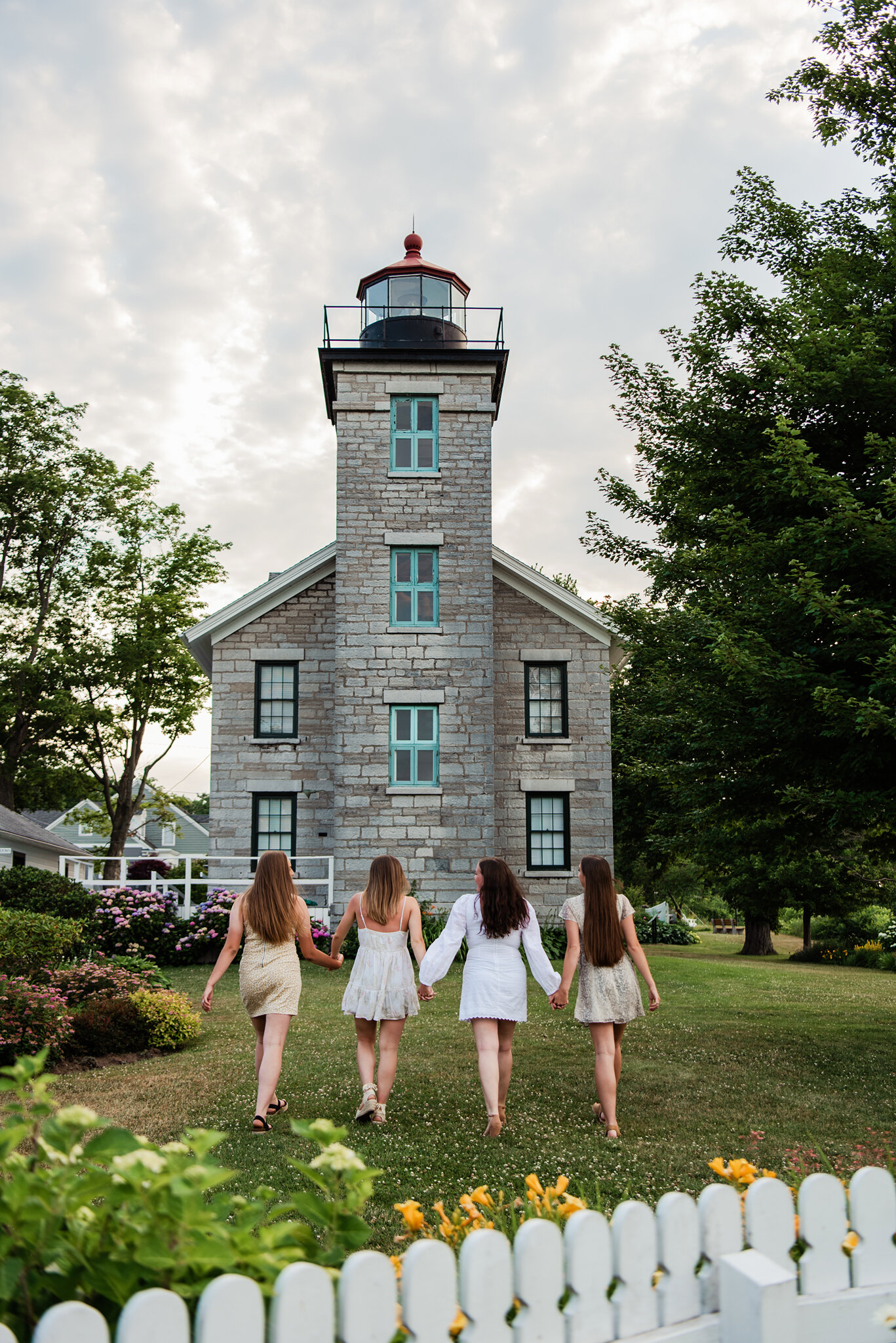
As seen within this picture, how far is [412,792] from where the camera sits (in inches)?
792

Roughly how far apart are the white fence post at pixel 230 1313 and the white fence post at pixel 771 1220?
4.91 feet

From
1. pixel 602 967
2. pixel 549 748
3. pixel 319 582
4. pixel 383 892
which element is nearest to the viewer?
pixel 602 967

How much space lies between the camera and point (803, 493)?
8.26 metres

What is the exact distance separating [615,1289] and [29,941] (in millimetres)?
9675

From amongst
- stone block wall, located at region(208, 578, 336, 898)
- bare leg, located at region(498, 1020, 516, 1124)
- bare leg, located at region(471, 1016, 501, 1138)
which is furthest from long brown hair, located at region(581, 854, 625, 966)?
stone block wall, located at region(208, 578, 336, 898)

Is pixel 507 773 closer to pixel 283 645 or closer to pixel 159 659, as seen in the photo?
pixel 283 645

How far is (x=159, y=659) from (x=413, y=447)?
46.5ft

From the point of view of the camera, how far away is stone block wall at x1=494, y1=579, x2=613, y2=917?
2136cm

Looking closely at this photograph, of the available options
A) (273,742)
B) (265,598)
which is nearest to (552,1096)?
(273,742)

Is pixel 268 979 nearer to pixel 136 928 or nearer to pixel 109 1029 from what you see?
pixel 109 1029

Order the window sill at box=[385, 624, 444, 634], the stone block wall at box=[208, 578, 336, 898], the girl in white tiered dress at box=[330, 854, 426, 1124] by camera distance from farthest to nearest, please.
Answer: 1. the stone block wall at box=[208, 578, 336, 898]
2. the window sill at box=[385, 624, 444, 634]
3. the girl in white tiered dress at box=[330, 854, 426, 1124]

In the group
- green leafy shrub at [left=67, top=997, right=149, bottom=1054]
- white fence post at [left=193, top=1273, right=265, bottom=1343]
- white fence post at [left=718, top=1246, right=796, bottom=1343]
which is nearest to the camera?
white fence post at [left=193, top=1273, right=265, bottom=1343]

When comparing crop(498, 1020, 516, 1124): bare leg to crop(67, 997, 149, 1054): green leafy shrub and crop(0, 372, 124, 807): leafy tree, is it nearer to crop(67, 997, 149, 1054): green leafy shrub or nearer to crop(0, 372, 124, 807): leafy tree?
crop(67, 997, 149, 1054): green leafy shrub

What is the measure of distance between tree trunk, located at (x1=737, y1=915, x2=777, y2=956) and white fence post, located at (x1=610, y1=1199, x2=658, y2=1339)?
32739mm
